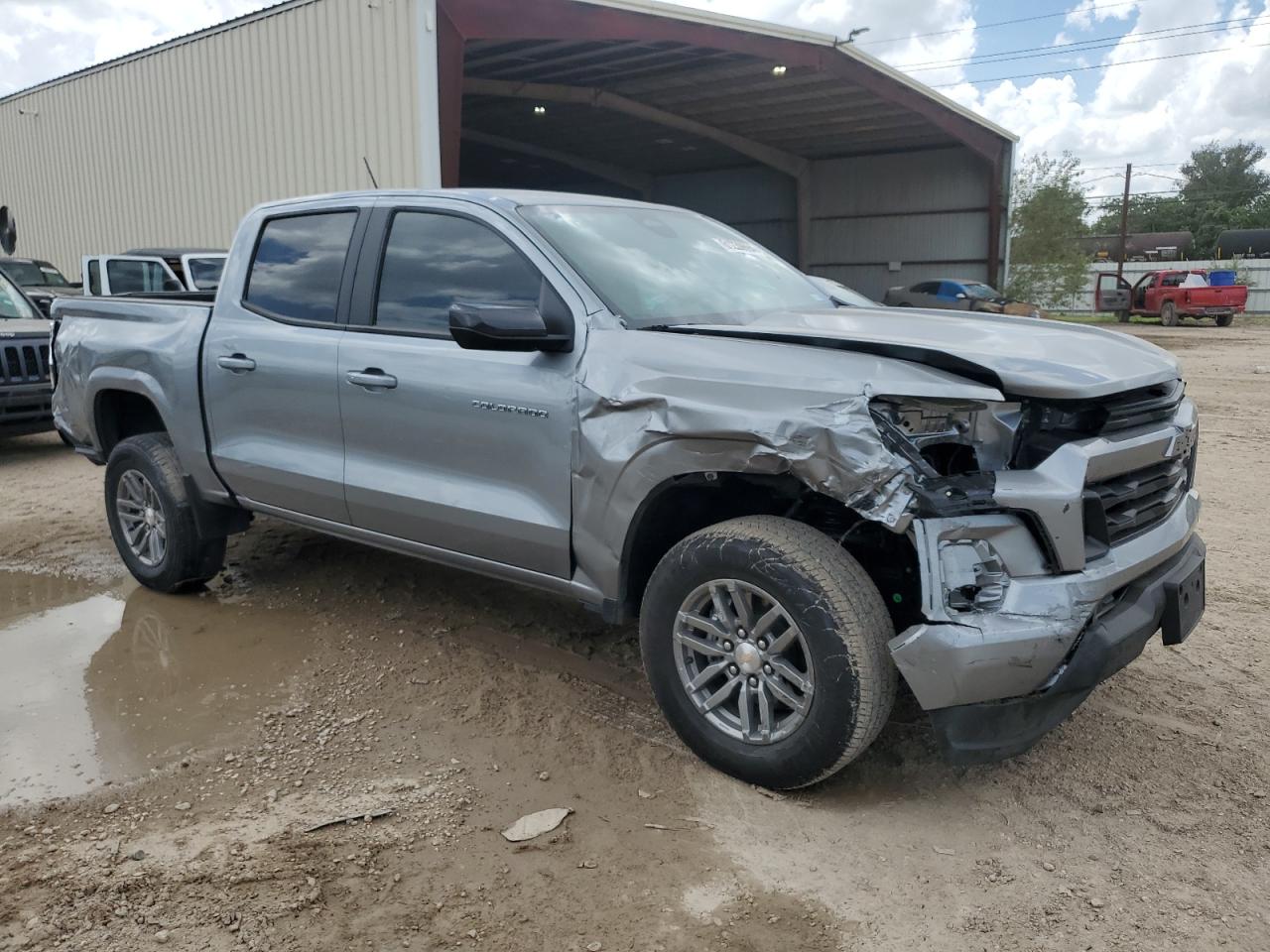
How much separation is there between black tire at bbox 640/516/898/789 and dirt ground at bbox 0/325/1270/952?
162mm

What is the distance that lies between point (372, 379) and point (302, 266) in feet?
2.91

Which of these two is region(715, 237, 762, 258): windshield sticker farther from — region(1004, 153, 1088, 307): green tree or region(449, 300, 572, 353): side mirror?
region(1004, 153, 1088, 307): green tree

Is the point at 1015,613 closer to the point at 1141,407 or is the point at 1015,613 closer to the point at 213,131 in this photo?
the point at 1141,407

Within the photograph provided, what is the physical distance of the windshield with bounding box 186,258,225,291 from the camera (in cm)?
1282

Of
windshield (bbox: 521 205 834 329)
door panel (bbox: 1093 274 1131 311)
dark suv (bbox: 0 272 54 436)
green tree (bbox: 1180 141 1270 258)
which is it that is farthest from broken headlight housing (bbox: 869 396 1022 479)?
green tree (bbox: 1180 141 1270 258)

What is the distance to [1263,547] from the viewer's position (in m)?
5.71

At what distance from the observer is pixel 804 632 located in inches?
116

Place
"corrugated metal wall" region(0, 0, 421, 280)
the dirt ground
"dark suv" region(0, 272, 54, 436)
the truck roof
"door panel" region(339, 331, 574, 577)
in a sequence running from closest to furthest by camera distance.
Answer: the dirt ground → "door panel" region(339, 331, 574, 577) → the truck roof → "dark suv" region(0, 272, 54, 436) → "corrugated metal wall" region(0, 0, 421, 280)

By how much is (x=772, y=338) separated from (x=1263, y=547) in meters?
4.08

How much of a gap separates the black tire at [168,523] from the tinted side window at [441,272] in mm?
1682

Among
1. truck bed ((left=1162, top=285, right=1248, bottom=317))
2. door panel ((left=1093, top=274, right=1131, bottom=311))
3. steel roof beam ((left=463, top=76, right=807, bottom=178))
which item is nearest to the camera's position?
steel roof beam ((left=463, top=76, right=807, bottom=178))

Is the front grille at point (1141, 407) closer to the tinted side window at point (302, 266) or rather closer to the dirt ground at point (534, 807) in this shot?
the dirt ground at point (534, 807)

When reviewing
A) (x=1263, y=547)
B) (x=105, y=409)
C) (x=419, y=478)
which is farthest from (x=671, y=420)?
(x=1263, y=547)

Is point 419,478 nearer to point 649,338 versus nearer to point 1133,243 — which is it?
point 649,338
